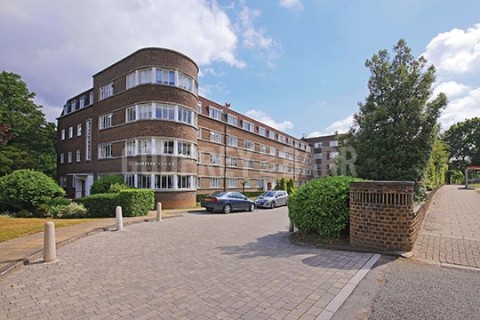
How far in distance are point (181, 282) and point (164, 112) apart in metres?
17.2

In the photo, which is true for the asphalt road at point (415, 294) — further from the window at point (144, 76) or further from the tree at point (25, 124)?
the tree at point (25, 124)

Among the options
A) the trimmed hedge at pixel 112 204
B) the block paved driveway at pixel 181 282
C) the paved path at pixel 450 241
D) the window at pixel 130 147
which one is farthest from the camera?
the window at pixel 130 147

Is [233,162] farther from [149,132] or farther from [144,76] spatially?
Result: [144,76]

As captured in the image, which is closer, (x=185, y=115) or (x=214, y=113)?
(x=185, y=115)

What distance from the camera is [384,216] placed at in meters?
6.27

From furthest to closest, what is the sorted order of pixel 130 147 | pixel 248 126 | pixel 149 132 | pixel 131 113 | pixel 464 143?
1. pixel 464 143
2. pixel 248 126
3. pixel 131 113
4. pixel 130 147
5. pixel 149 132

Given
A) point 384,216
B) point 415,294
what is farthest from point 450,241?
point 415,294

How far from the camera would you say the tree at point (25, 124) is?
28.9 metres

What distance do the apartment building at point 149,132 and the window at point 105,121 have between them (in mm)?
88

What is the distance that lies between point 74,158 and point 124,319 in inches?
1201

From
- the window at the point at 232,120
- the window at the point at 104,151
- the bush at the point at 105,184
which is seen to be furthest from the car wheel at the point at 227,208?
the window at the point at 232,120

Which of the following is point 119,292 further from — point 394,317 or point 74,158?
point 74,158

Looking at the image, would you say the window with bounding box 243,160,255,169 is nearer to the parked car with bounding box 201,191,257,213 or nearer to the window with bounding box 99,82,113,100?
the parked car with bounding box 201,191,257,213

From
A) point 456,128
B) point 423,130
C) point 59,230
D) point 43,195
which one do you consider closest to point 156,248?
point 59,230
